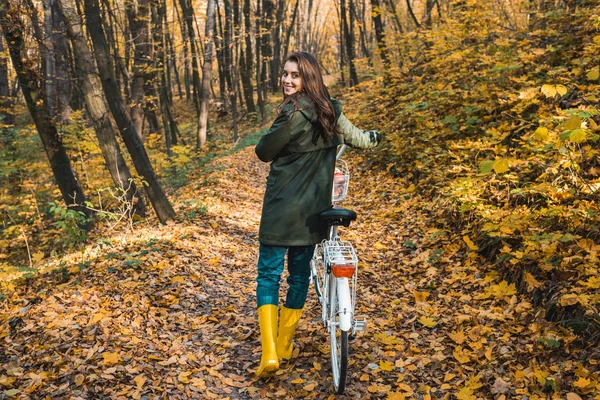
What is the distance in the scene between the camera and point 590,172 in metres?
4.97

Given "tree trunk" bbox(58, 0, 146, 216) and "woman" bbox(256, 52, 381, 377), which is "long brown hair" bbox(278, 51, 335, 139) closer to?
"woman" bbox(256, 52, 381, 377)

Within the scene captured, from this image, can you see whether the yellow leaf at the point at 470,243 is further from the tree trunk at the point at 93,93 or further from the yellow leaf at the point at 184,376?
the tree trunk at the point at 93,93

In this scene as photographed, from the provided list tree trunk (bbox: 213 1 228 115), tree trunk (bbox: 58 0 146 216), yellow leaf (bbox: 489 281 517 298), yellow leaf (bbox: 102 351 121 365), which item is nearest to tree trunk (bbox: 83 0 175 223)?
tree trunk (bbox: 58 0 146 216)

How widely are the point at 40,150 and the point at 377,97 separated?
429 inches

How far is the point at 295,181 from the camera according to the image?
3160mm

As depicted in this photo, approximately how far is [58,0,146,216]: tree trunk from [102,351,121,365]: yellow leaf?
341 cm

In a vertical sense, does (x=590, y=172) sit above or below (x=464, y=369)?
above

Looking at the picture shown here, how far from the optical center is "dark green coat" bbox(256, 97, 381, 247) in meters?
3.04

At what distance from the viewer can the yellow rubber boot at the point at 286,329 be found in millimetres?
3516

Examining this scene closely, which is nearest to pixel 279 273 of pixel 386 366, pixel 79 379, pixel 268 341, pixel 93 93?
pixel 268 341

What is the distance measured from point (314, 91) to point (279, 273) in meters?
1.43

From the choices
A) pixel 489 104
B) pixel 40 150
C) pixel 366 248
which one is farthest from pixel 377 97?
pixel 40 150

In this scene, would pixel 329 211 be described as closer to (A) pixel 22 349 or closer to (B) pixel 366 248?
(A) pixel 22 349

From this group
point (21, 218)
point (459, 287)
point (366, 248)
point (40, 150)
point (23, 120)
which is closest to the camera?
point (459, 287)
